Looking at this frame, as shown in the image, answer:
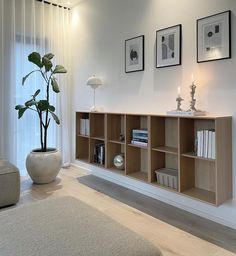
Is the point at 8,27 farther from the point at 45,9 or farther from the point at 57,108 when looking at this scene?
the point at 57,108

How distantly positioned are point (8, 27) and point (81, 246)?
3.52 metres

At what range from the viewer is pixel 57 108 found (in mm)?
4051

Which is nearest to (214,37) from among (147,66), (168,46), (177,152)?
(168,46)

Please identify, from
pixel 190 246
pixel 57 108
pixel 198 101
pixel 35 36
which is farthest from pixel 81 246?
pixel 35 36

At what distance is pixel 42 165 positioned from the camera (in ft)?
10.5

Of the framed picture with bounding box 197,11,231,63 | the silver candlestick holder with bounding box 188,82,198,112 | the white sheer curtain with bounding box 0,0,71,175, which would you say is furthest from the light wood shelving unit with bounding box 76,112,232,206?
the white sheer curtain with bounding box 0,0,71,175

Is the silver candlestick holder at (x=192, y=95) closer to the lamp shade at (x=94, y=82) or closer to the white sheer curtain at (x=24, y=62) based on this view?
the lamp shade at (x=94, y=82)

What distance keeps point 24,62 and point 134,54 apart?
68.6 inches

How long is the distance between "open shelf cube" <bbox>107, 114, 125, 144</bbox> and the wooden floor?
0.73m

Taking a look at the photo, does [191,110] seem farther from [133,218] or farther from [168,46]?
[133,218]

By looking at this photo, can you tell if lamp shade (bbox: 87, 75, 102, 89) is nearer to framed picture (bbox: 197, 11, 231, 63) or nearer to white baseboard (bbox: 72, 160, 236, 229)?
white baseboard (bbox: 72, 160, 236, 229)

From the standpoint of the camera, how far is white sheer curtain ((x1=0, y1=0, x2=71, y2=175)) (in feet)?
11.5

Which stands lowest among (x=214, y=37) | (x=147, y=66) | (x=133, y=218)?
(x=133, y=218)

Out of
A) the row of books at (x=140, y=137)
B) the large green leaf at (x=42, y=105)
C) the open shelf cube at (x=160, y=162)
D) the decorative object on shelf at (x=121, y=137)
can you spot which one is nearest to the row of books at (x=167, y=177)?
the open shelf cube at (x=160, y=162)
